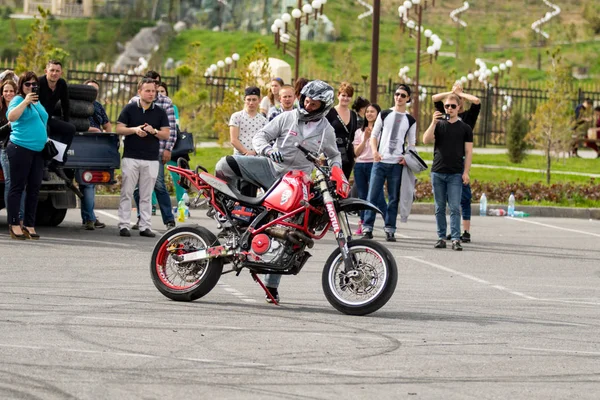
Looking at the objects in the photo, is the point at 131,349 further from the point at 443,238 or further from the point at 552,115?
the point at 552,115

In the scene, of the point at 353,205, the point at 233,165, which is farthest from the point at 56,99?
the point at 353,205

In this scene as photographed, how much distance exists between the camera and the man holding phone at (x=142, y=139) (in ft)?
50.9

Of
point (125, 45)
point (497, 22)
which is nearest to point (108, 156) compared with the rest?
point (125, 45)

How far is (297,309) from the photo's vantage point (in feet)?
33.8

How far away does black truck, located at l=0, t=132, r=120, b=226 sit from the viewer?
52.3 feet

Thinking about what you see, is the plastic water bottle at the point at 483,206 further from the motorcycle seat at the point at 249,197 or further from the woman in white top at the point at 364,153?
the motorcycle seat at the point at 249,197

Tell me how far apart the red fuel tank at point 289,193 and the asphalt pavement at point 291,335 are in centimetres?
81

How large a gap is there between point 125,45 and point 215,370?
350 ft

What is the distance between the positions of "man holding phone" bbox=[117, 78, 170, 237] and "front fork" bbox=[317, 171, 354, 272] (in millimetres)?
5737

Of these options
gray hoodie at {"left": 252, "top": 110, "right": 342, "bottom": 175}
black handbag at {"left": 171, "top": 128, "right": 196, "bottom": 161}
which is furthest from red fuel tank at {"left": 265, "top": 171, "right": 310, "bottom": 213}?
black handbag at {"left": 171, "top": 128, "right": 196, "bottom": 161}

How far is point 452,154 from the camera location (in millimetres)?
15883

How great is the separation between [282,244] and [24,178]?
5512 millimetres

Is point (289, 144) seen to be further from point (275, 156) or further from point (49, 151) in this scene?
point (49, 151)

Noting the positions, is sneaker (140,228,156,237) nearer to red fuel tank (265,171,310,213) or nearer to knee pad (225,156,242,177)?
knee pad (225,156,242,177)
